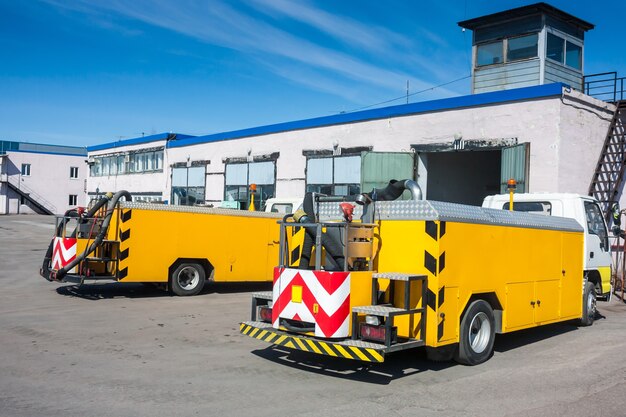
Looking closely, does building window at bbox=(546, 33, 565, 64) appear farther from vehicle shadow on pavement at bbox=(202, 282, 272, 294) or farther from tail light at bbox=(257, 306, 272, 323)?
tail light at bbox=(257, 306, 272, 323)

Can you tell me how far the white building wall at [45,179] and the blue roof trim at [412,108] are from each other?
39.0 m

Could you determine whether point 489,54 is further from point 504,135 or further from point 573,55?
point 504,135

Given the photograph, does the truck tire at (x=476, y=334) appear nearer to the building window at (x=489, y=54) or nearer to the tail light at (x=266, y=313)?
the tail light at (x=266, y=313)

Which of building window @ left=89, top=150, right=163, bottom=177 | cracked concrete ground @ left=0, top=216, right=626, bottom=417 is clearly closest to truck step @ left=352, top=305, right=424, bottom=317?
cracked concrete ground @ left=0, top=216, right=626, bottom=417

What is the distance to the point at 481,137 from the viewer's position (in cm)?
1898

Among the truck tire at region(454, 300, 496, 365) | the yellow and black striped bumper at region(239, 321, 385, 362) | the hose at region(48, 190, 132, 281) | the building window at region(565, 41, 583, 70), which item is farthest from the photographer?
the building window at region(565, 41, 583, 70)

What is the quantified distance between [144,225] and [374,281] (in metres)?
7.57

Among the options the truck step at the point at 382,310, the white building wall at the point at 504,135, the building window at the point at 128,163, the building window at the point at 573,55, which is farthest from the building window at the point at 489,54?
the building window at the point at 128,163

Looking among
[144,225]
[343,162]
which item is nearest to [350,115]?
[343,162]

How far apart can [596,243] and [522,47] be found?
10847mm

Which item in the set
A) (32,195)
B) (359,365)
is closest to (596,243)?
(359,365)

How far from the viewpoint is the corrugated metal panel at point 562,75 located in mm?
19766

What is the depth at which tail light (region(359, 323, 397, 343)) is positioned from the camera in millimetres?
6590

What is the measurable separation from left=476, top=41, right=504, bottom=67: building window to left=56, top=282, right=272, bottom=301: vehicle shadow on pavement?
11223 millimetres
